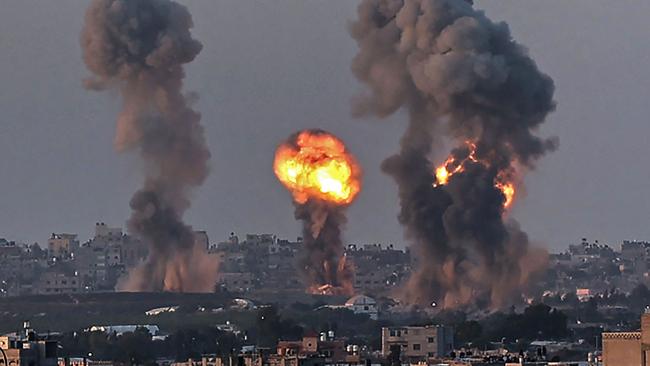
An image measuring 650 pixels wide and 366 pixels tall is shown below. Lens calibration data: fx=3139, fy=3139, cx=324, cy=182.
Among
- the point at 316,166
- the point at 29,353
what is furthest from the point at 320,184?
the point at 29,353

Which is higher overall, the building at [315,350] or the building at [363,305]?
the building at [363,305]

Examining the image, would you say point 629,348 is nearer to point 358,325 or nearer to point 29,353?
point 29,353

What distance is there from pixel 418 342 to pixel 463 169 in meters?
36.1

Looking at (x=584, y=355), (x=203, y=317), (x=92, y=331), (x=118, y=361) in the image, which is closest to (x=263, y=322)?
(x=92, y=331)

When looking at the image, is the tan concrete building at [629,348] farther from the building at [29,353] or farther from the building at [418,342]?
the building at [418,342]

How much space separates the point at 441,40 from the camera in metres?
149

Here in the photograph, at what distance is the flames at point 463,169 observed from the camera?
154 meters

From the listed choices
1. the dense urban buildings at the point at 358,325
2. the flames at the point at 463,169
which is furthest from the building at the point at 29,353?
the flames at the point at 463,169

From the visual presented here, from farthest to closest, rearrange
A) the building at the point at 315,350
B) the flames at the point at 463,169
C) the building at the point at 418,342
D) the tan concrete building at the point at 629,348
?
the flames at the point at 463,169, the building at the point at 418,342, the building at the point at 315,350, the tan concrete building at the point at 629,348

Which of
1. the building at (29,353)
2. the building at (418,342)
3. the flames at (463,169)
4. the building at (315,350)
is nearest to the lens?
the building at (29,353)

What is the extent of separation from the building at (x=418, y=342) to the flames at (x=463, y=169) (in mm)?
30321

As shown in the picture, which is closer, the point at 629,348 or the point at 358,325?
the point at 629,348

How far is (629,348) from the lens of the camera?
61.3 m

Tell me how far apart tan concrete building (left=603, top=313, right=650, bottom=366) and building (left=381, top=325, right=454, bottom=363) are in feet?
168
